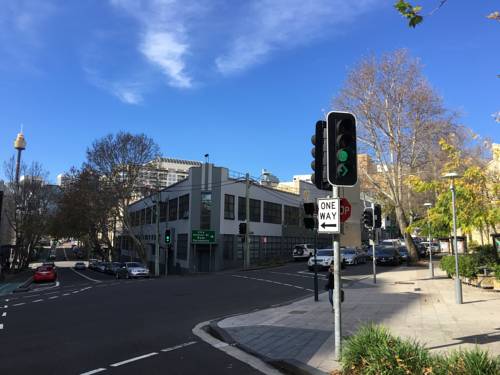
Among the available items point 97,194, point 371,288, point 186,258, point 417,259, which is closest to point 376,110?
point 417,259

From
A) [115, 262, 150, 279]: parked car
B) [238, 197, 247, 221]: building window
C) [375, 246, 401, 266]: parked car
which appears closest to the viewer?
[375, 246, 401, 266]: parked car

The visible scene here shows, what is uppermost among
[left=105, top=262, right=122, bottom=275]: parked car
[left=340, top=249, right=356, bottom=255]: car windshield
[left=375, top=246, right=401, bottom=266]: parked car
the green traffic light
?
the green traffic light

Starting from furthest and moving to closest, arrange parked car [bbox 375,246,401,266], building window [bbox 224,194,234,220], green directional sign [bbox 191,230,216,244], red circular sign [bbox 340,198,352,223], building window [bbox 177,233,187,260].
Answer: building window [bbox 177,233,187,260] → building window [bbox 224,194,234,220] → green directional sign [bbox 191,230,216,244] → parked car [bbox 375,246,401,266] → red circular sign [bbox 340,198,352,223]

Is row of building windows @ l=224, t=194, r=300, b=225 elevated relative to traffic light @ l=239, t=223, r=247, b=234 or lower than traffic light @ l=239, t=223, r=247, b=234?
elevated

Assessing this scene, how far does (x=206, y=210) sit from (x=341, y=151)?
4131cm

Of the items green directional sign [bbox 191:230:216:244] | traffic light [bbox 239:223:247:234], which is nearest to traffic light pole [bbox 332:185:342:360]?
traffic light [bbox 239:223:247:234]

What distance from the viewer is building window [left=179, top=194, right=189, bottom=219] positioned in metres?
50.3

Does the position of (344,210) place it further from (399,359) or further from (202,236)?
(202,236)

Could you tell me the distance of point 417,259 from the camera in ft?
132

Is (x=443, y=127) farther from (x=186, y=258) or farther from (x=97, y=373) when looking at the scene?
(x=97, y=373)

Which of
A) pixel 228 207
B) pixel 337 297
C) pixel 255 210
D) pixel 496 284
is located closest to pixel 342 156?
pixel 337 297

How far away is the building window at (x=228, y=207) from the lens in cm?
4845

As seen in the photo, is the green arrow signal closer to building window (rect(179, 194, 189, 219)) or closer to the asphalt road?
the asphalt road

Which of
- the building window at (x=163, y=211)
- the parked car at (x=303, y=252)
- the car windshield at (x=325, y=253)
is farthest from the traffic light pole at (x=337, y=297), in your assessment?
the building window at (x=163, y=211)
